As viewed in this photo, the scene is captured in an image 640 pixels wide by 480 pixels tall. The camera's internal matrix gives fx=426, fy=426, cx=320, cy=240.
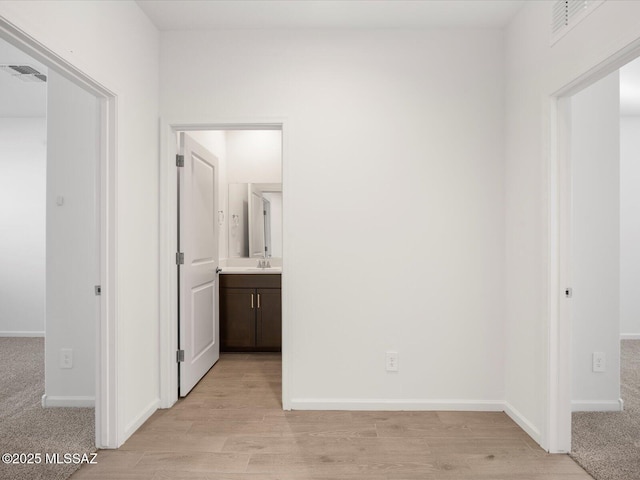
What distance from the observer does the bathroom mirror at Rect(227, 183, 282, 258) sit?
4938mm

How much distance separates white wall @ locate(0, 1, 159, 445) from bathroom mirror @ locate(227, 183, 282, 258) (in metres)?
1.96

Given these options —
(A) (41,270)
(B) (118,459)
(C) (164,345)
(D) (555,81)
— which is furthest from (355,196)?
(A) (41,270)

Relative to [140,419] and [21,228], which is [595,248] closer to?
[140,419]

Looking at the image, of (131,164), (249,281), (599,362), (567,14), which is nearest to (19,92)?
(131,164)

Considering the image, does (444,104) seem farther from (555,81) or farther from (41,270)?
(41,270)

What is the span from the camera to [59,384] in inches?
117

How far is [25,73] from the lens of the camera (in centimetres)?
385

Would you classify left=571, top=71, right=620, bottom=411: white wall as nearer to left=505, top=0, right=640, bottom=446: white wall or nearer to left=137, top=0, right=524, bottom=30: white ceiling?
left=505, top=0, right=640, bottom=446: white wall

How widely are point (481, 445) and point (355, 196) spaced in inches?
67.3

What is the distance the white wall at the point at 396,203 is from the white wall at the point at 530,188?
12cm

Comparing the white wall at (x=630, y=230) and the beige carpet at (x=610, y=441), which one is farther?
the white wall at (x=630, y=230)

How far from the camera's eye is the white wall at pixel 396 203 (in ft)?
9.71

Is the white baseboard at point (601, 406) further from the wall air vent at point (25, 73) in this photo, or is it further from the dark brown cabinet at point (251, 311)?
the wall air vent at point (25, 73)

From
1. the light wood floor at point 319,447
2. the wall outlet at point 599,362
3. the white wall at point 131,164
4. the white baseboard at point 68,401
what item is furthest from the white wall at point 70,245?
the wall outlet at point 599,362
